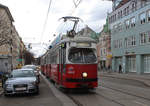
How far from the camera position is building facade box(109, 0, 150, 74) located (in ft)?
116

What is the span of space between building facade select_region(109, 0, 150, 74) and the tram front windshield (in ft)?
67.5

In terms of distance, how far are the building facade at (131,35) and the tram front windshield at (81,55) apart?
2059cm

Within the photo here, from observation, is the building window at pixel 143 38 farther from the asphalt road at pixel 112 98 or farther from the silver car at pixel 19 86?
the silver car at pixel 19 86

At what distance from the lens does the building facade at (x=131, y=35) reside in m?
35.4

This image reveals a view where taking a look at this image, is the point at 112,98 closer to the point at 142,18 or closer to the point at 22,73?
the point at 22,73

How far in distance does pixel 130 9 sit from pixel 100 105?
34.2m

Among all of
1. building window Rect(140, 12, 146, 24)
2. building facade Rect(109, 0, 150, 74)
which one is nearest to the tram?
building facade Rect(109, 0, 150, 74)

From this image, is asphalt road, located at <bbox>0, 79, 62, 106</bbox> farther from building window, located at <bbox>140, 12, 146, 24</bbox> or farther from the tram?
building window, located at <bbox>140, 12, 146, 24</bbox>

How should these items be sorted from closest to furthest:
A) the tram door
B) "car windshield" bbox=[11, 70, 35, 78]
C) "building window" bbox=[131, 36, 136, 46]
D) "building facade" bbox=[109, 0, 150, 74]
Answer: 1. the tram door
2. "car windshield" bbox=[11, 70, 35, 78]
3. "building facade" bbox=[109, 0, 150, 74]
4. "building window" bbox=[131, 36, 136, 46]

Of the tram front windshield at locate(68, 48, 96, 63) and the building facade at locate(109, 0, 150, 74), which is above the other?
the building facade at locate(109, 0, 150, 74)

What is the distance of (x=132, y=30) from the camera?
39.4 meters

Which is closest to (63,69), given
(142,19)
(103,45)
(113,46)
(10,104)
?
(10,104)

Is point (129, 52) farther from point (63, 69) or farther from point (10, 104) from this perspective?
point (10, 104)

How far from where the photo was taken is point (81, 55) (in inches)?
496
